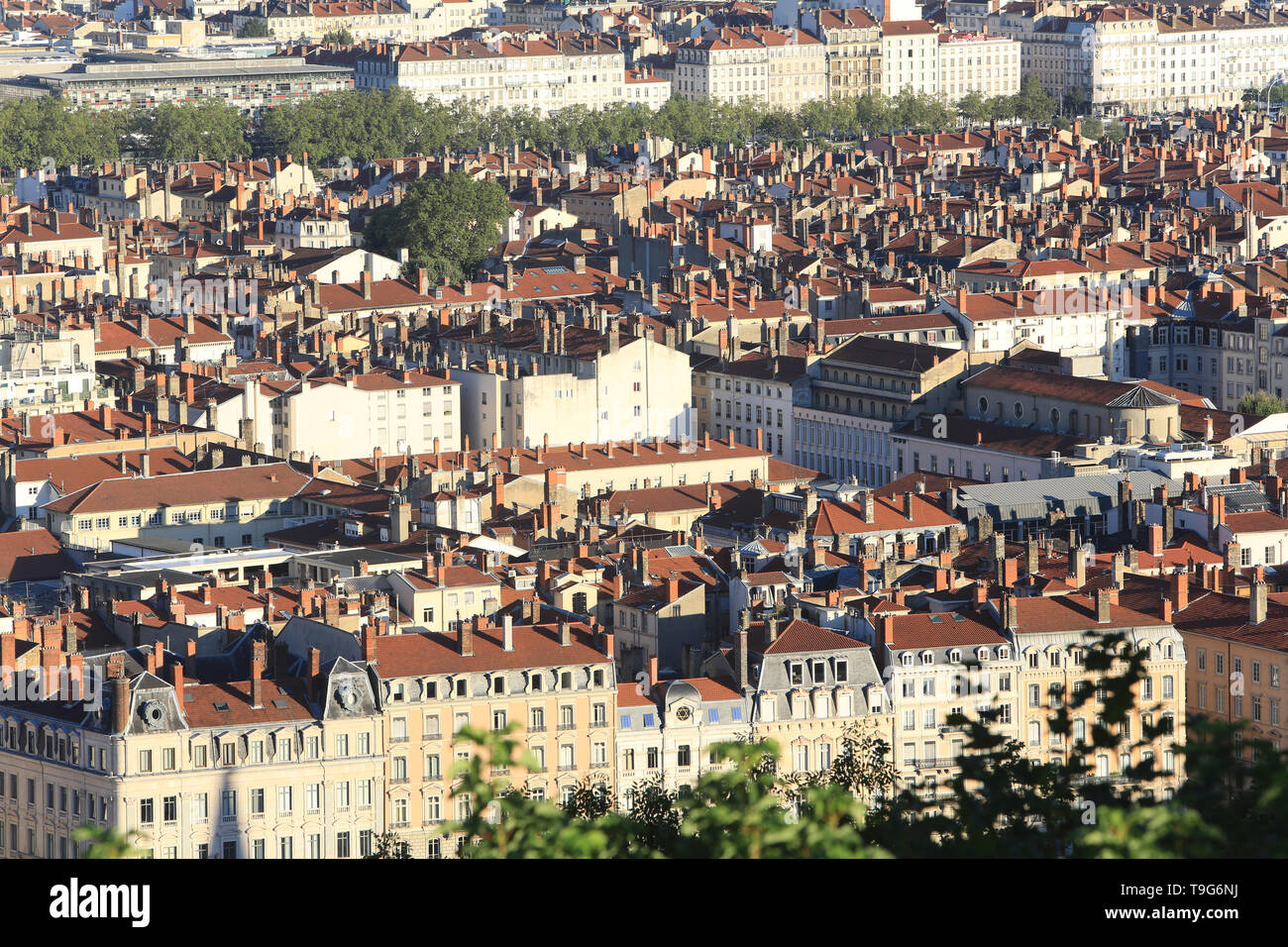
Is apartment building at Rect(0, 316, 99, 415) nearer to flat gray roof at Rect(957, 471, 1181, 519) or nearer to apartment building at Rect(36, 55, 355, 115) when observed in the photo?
flat gray roof at Rect(957, 471, 1181, 519)

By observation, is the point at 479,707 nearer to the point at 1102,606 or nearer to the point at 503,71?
the point at 1102,606

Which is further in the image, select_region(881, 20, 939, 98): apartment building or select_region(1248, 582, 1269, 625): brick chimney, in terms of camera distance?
select_region(881, 20, 939, 98): apartment building

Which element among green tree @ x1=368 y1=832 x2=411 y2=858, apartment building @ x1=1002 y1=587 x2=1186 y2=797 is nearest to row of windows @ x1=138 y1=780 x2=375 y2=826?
green tree @ x1=368 y1=832 x2=411 y2=858

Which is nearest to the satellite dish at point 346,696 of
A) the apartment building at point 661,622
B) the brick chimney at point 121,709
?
the brick chimney at point 121,709

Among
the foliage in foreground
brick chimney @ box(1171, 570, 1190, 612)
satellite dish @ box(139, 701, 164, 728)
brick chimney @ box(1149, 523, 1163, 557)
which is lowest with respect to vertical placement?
brick chimney @ box(1149, 523, 1163, 557)

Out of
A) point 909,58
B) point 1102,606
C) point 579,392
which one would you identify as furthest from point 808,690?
point 909,58

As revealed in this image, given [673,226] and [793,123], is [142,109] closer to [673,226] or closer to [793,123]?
[793,123]

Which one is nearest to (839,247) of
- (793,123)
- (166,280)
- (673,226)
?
(673,226)
